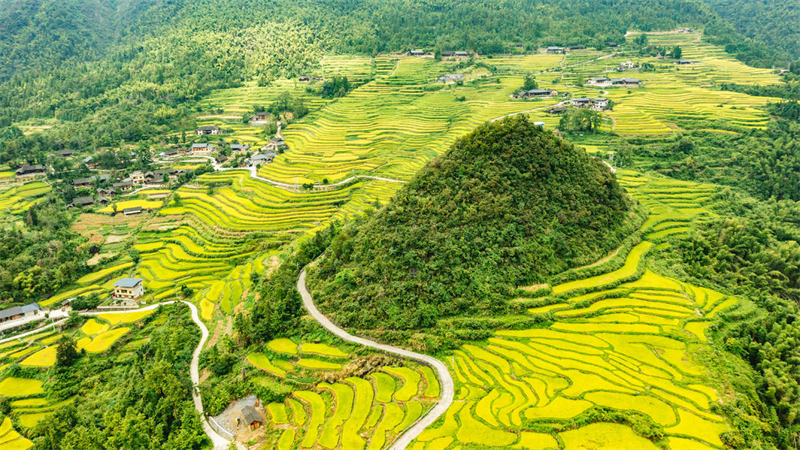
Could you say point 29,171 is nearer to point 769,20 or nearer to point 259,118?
point 259,118

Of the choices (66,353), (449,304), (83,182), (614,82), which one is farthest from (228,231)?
(614,82)

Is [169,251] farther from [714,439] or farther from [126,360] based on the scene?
[714,439]

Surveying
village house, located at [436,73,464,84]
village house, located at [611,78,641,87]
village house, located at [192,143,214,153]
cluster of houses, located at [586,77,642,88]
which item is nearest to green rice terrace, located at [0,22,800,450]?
village house, located at [192,143,214,153]

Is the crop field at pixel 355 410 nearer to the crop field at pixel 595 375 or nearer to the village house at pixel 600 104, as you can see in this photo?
the crop field at pixel 595 375

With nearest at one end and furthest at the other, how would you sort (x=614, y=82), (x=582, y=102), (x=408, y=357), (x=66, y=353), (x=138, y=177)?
1. (x=408, y=357)
2. (x=66, y=353)
3. (x=138, y=177)
4. (x=582, y=102)
5. (x=614, y=82)

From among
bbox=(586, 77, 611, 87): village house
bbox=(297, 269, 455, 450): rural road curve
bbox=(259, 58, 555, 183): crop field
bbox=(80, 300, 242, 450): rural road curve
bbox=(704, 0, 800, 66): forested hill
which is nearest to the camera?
bbox=(297, 269, 455, 450): rural road curve

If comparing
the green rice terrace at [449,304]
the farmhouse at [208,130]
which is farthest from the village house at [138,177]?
the farmhouse at [208,130]

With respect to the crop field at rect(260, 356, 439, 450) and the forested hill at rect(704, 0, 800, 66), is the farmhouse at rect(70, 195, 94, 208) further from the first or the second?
the forested hill at rect(704, 0, 800, 66)
